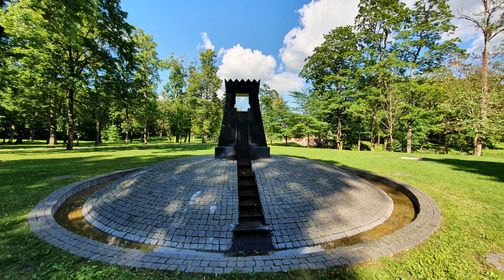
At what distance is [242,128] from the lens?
29.4 ft

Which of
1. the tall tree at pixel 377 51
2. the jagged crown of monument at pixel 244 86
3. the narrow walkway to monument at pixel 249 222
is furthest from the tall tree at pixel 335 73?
the narrow walkway to monument at pixel 249 222

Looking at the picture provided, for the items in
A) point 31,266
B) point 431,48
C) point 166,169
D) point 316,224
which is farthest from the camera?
point 431,48

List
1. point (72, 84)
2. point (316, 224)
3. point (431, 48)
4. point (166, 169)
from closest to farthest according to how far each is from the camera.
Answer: point (316, 224) < point (166, 169) < point (72, 84) < point (431, 48)

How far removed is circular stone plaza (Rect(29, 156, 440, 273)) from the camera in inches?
138

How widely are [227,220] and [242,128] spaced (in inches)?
191

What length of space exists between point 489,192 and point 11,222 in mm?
14160

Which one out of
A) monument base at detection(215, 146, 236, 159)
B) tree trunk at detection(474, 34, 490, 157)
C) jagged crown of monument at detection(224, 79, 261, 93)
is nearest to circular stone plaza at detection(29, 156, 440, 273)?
monument base at detection(215, 146, 236, 159)

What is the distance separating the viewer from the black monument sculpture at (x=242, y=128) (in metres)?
8.07

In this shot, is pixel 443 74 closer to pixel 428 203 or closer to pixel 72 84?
pixel 428 203

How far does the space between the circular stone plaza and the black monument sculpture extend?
3.58 ft

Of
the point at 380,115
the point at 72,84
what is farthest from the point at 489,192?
the point at 72,84

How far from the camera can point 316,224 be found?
15.7ft

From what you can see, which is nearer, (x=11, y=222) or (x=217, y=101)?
(x=11, y=222)

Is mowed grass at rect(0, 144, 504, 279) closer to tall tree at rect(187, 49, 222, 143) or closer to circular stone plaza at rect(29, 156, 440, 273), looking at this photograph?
circular stone plaza at rect(29, 156, 440, 273)
